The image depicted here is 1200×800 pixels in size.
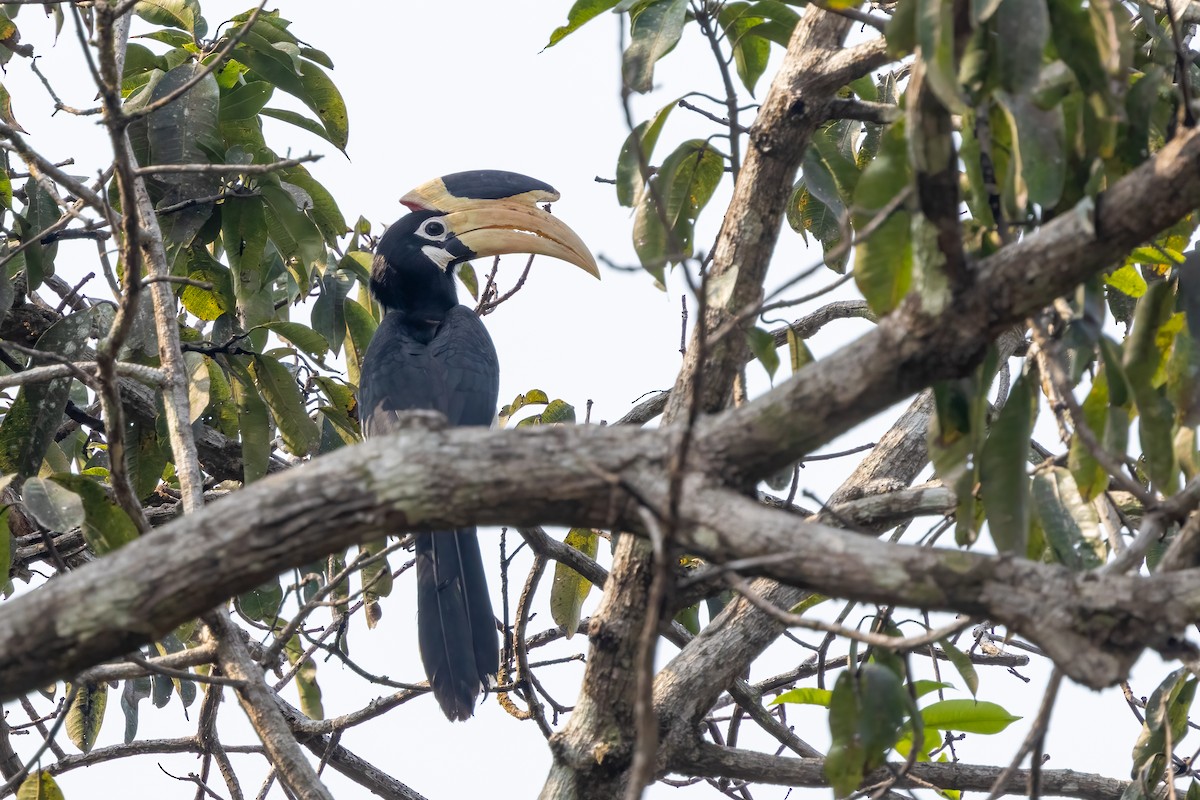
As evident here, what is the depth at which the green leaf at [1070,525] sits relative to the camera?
2188mm

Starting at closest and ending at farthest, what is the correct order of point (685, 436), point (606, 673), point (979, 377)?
1. point (685, 436)
2. point (979, 377)
3. point (606, 673)

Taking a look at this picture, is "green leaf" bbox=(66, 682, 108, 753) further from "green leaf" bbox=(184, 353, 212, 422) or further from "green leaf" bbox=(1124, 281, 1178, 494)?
"green leaf" bbox=(1124, 281, 1178, 494)

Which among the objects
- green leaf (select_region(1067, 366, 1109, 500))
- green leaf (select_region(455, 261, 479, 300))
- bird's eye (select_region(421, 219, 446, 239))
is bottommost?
green leaf (select_region(1067, 366, 1109, 500))

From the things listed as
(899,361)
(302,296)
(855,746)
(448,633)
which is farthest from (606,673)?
(302,296)

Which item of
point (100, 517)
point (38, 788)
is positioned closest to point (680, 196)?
point (100, 517)

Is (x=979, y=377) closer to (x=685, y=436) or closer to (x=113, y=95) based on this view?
(x=685, y=436)

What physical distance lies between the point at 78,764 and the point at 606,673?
5.60 ft

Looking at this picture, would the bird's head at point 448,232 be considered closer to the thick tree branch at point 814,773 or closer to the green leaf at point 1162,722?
the thick tree branch at point 814,773

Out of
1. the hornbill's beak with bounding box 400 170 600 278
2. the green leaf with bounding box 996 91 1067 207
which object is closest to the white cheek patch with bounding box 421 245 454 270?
the hornbill's beak with bounding box 400 170 600 278

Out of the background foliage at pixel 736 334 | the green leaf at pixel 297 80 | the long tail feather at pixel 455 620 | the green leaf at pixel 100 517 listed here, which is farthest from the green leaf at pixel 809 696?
the green leaf at pixel 297 80

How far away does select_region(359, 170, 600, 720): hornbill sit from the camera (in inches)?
153

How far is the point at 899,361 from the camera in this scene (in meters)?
1.82

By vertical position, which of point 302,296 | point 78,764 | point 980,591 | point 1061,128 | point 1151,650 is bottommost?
point 1151,650

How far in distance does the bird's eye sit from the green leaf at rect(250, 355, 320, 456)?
2248 millimetres
